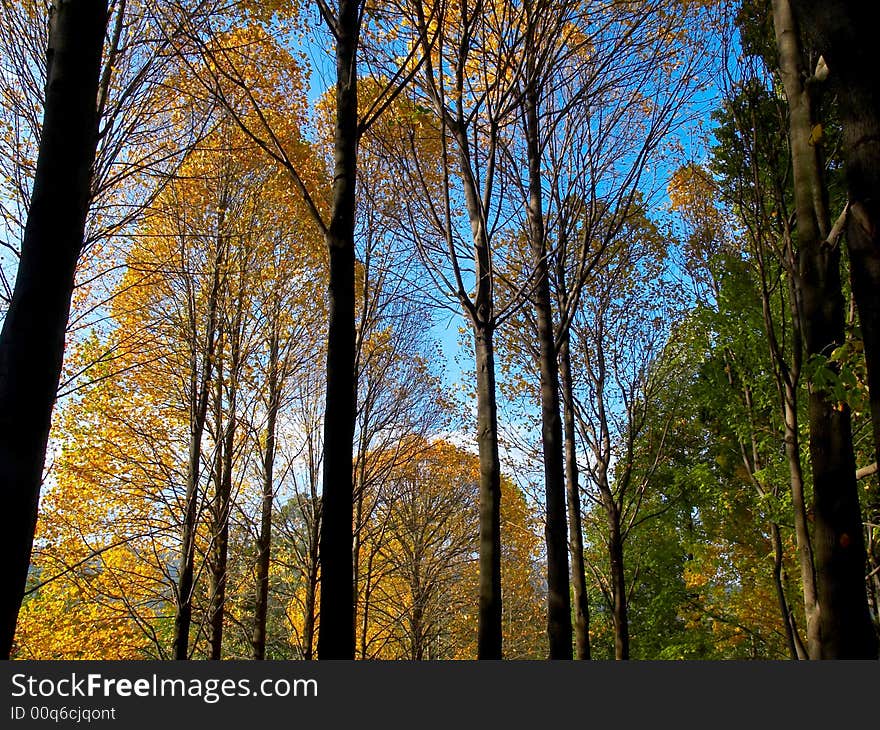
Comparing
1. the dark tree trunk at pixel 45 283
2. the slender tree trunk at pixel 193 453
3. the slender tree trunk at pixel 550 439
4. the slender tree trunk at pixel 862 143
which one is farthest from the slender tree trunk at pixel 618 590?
the dark tree trunk at pixel 45 283

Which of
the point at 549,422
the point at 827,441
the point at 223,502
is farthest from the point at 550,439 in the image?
the point at 223,502

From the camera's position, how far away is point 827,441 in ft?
12.4

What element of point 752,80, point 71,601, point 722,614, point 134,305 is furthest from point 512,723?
point 722,614

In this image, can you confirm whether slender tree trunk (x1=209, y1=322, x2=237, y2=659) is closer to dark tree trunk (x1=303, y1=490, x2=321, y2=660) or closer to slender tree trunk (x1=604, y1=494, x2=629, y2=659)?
dark tree trunk (x1=303, y1=490, x2=321, y2=660)

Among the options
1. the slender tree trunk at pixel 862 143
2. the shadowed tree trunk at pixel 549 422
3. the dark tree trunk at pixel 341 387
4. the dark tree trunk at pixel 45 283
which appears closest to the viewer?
the slender tree trunk at pixel 862 143

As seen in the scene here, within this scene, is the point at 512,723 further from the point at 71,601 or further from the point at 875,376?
the point at 71,601

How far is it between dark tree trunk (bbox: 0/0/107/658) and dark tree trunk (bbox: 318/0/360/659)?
1326 millimetres

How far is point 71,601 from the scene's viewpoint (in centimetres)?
948

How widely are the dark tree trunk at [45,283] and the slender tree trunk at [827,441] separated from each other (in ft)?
11.6

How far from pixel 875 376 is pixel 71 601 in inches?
438

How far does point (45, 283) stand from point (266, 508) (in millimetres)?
7734

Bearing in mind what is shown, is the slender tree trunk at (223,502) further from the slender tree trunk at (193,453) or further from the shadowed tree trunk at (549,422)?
the shadowed tree trunk at (549,422)

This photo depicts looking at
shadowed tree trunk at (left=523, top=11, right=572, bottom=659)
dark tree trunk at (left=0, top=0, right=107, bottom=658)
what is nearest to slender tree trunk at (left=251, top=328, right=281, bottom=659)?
shadowed tree trunk at (left=523, top=11, right=572, bottom=659)

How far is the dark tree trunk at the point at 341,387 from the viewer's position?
302cm
